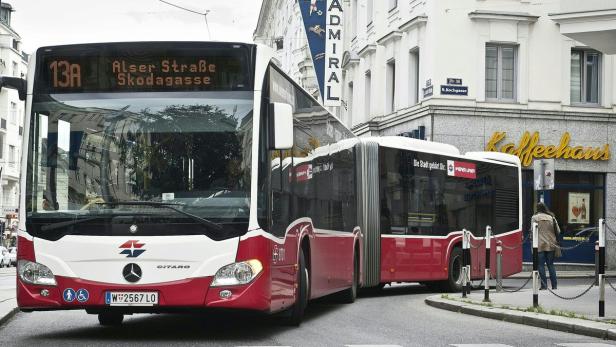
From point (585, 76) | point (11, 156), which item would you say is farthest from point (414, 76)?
point (11, 156)

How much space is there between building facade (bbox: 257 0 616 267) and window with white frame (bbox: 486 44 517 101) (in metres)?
0.03

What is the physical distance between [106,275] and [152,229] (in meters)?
0.65

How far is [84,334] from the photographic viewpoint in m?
12.1

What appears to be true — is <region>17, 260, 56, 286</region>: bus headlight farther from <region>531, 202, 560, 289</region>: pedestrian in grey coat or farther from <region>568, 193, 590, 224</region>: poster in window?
<region>568, 193, 590, 224</region>: poster in window

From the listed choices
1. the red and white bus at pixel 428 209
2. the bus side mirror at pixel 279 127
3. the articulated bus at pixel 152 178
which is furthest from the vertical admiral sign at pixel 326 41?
the bus side mirror at pixel 279 127

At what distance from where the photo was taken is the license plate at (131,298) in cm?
1103

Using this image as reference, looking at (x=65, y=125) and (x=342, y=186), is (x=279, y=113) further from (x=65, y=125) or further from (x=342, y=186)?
(x=342, y=186)

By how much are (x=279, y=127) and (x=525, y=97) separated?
76.5ft

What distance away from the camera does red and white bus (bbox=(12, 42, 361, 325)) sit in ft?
36.3

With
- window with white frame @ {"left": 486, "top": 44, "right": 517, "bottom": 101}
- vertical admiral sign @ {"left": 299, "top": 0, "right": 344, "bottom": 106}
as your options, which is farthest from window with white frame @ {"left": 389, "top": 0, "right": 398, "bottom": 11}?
window with white frame @ {"left": 486, "top": 44, "right": 517, "bottom": 101}

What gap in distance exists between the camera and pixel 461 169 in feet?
75.2

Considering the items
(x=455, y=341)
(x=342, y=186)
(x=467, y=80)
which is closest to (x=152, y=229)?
(x=455, y=341)

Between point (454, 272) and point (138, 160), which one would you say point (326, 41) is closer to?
point (454, 272)

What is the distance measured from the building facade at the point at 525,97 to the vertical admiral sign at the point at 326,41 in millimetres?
3922
